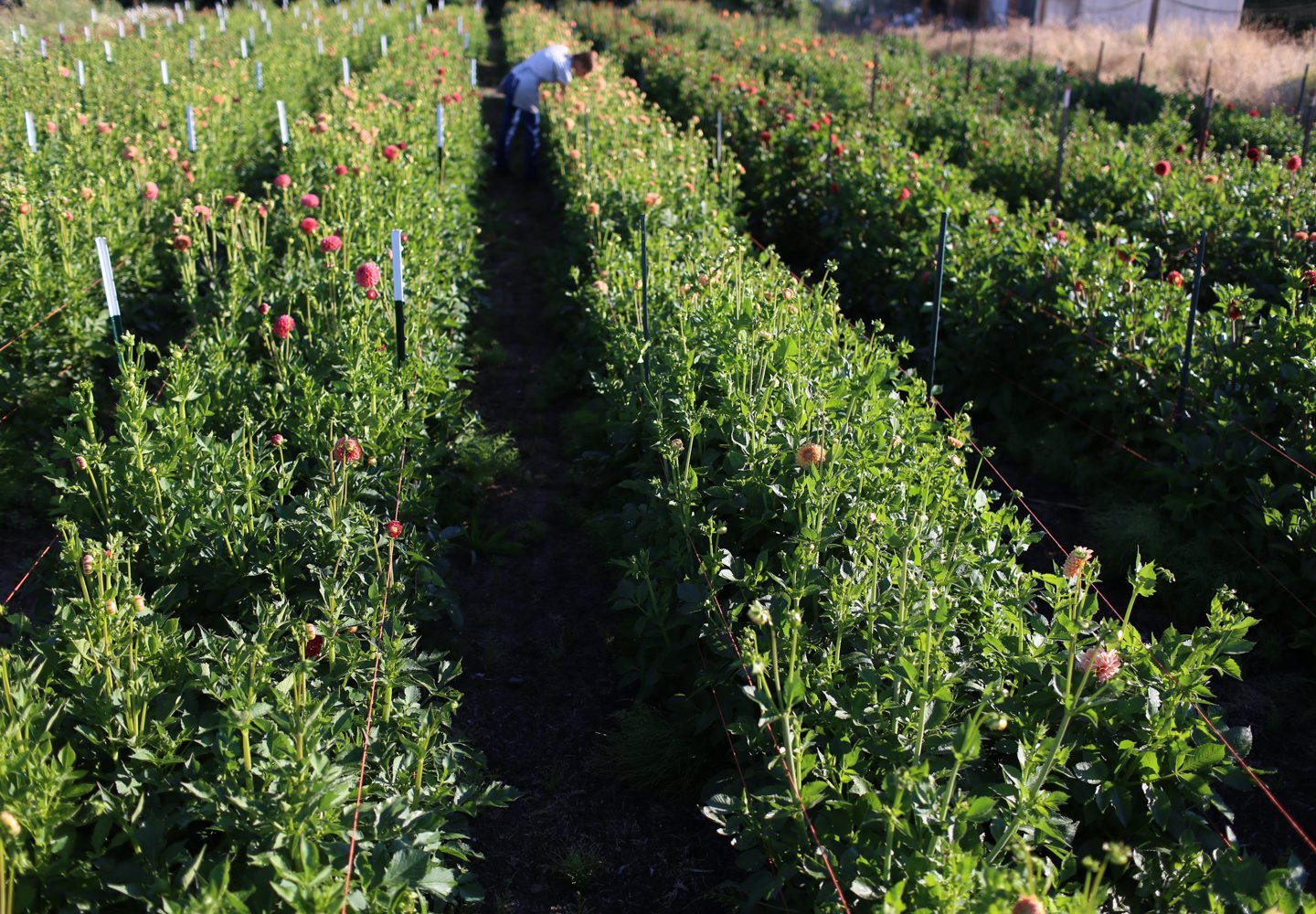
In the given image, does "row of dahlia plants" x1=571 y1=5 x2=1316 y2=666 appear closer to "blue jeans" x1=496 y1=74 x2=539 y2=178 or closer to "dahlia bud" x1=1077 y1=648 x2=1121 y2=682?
"dahlia bud" x1=1077 y1=648 x2=1121 y2=682

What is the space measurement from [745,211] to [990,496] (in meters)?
7.32

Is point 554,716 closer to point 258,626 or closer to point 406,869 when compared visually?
point 258,626

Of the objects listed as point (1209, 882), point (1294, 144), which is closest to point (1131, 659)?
point (1209, 882)

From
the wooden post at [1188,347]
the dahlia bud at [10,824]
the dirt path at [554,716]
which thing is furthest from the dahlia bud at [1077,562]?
the wooden post at [1188,347]

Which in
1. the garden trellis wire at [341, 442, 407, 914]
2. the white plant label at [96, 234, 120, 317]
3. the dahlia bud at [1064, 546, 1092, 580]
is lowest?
the garden trellis wire at [341, 442, 407, 914]

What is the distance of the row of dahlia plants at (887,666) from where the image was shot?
255cm

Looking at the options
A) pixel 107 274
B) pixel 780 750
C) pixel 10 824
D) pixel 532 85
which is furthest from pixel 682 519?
pixel 532 85

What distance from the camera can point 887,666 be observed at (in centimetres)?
291

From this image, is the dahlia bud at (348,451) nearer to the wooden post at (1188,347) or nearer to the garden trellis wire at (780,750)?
the garden trellis wire at (780,750)

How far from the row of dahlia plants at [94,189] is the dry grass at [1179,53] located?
12538 millimetres

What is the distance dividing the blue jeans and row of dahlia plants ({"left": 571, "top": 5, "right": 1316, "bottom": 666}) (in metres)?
3.70

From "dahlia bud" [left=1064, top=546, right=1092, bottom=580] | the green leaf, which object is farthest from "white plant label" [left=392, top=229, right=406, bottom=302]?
"dahlia bud" [left=1064, top=546, right=1092, bottom=580]

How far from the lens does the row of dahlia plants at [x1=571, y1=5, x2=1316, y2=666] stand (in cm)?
489

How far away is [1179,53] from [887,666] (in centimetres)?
2065
